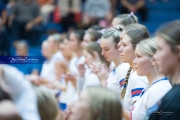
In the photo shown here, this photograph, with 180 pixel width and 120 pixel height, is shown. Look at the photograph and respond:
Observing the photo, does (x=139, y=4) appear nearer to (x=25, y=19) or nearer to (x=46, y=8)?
(x=46, y=8)

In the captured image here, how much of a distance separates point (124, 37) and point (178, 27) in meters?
1.22

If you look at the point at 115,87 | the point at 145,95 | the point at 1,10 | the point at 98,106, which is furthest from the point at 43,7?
the point at 98,106

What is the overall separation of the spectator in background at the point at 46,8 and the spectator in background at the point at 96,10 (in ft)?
3.08

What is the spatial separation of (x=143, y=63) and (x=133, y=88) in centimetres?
38

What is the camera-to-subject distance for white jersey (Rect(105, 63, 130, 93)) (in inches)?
173

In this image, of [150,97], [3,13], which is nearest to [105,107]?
[150,97]

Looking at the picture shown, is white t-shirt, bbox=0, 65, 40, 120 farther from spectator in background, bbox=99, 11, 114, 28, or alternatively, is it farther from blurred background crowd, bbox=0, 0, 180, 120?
spectator in background, bbox=99, 11, 114, 28

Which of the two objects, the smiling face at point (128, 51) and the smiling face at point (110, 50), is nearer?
the smiling face at point (128, 51)

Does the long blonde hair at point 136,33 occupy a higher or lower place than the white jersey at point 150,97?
higher

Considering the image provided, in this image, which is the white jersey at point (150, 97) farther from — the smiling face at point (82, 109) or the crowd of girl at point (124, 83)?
the smiling face at point (82, 109)

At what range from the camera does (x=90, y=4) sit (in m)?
12.6

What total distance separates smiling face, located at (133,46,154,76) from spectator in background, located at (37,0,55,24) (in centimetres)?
941

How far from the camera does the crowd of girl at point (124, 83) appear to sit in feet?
8.49

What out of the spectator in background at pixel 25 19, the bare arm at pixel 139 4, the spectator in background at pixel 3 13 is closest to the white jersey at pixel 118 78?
the spectator in background at pixel 25 19
